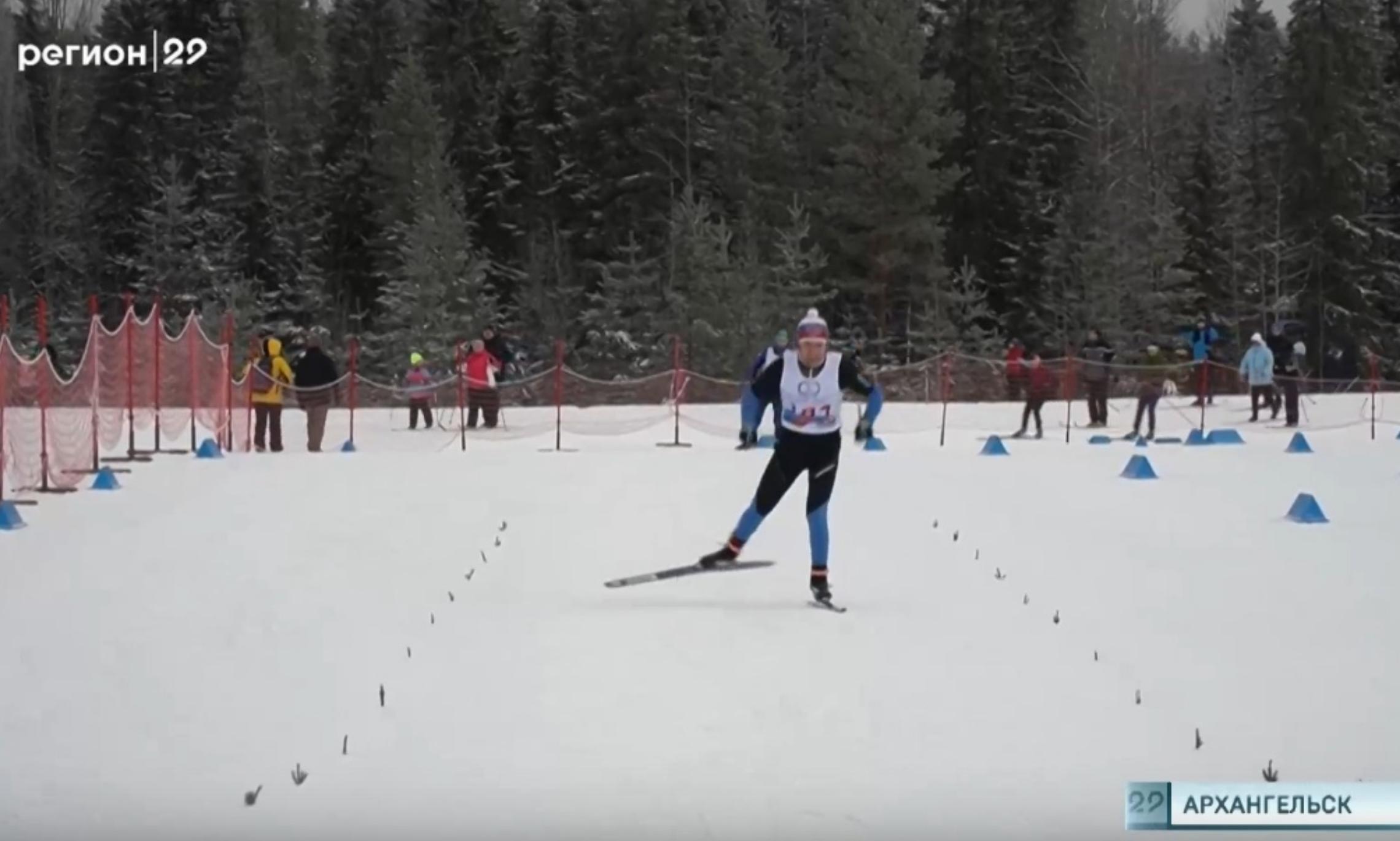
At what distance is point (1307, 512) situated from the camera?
1485 centimetres

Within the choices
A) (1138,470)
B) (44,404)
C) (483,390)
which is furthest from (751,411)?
(483,390)

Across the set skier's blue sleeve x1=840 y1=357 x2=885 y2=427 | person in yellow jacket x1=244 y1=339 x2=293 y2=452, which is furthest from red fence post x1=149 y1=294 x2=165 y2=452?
skier's blue sleeve x1=840 y1=357 x2=885 y2=427

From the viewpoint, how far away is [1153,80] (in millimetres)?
51812

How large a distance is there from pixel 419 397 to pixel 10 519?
54.4ft

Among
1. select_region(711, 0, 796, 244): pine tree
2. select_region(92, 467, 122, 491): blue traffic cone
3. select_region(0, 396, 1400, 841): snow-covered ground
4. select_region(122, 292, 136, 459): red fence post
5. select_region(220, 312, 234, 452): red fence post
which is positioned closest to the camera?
select_region(0, 396, 1400, 841): snow-covered ground

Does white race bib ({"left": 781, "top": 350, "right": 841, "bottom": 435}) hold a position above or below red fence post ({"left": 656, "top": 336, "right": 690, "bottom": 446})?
above

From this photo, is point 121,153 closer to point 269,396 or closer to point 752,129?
point 752,129

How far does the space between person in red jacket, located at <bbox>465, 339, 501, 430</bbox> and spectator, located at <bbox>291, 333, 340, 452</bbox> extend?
3789 millimetres

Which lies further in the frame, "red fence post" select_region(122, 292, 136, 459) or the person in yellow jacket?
the person in yellow jacket

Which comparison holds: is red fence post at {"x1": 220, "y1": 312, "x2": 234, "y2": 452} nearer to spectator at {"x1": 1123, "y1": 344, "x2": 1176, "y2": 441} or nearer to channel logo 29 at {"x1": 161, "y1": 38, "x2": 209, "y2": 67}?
spectator at {"x1": 1123, "y1": 344, "x2": 1176, "y2": 441}

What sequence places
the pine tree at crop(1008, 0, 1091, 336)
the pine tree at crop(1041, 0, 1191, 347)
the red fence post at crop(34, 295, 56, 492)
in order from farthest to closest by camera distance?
the pine tree at crop(1008, 0, 1091, 336)
the pine tree at crop(1041, 0, 1191, 347)
the red fence post at crop(34, 295, 56, 492)

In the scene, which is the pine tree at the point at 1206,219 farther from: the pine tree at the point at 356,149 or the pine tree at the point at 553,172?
the pine tree at the point at 356,149

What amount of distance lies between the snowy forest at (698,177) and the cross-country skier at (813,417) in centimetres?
3348

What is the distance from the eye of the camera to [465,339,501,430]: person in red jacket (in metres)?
29.7
